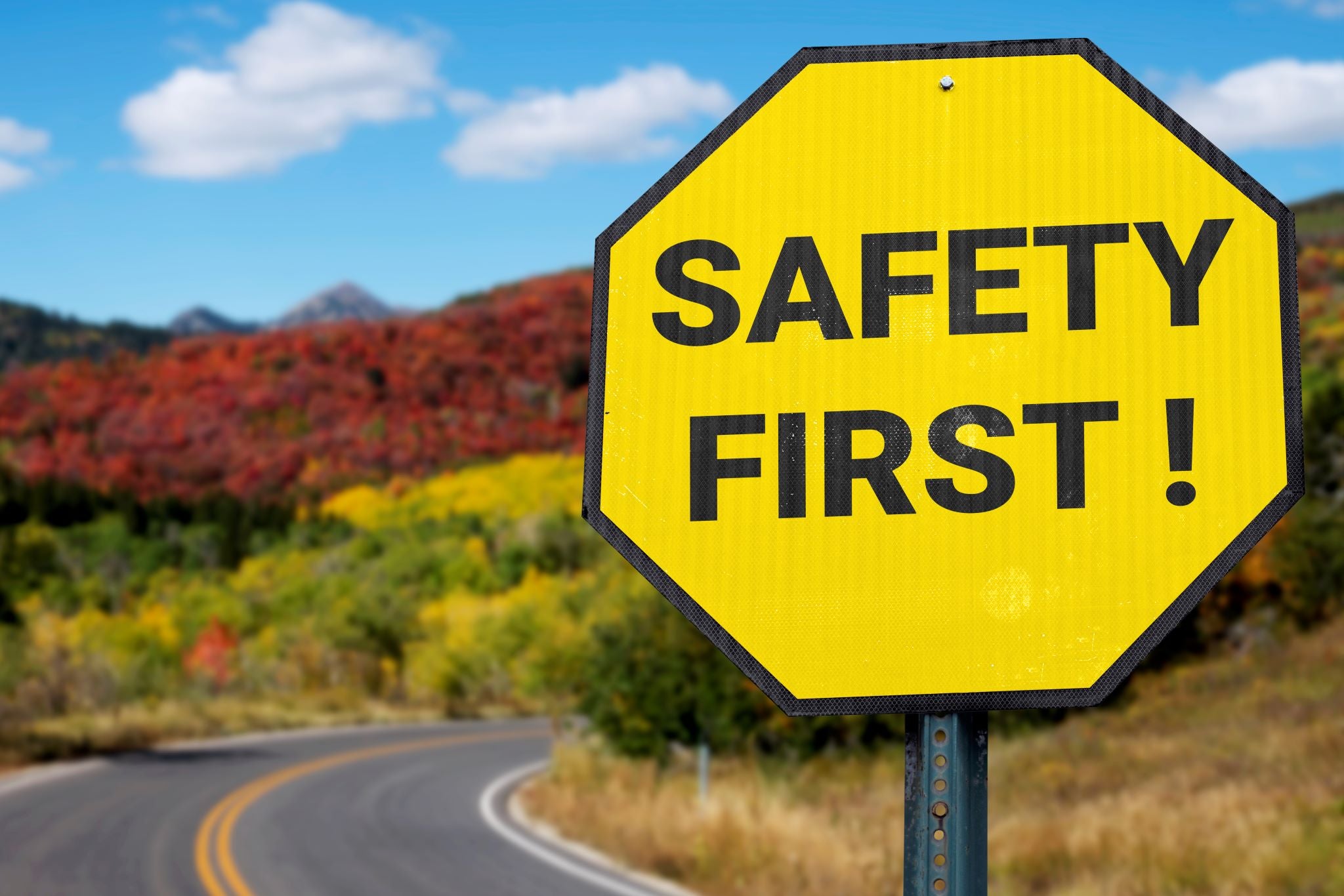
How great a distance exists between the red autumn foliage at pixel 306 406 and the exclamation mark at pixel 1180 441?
296 ft

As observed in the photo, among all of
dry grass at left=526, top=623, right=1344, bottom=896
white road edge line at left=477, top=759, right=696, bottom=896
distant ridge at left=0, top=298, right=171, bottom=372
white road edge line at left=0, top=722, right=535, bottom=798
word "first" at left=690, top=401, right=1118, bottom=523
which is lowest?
white road edge line at left=0, top=722, right=535, bottom=798

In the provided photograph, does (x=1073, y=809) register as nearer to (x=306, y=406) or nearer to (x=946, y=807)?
(x=946, y=807)

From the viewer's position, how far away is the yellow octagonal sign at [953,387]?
143 cm

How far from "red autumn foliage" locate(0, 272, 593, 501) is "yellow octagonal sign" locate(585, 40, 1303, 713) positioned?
9013 centimetres

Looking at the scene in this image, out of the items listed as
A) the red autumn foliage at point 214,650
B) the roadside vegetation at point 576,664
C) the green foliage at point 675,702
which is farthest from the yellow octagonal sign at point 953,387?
the red autumn foliage at point 214,650

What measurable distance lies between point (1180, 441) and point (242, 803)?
17.7 meters

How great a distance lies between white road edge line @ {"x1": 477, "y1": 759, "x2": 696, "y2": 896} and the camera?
1147cm

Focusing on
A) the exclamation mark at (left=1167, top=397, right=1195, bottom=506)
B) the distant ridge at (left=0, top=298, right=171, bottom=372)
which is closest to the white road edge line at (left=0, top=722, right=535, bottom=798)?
the exclamation mark at (left=1167, top=397, right=1195, bottom=506)

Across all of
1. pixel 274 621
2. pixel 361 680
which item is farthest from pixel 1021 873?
pixel 274 621

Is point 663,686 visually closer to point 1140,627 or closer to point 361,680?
point 1140,627

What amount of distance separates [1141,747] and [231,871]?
448 inches

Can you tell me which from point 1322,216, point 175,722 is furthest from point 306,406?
point 1322,216

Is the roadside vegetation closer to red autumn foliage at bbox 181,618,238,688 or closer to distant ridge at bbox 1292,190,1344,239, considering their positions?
red autumn foliage at bbox 181,618,238,688

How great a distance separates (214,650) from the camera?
159 ft
